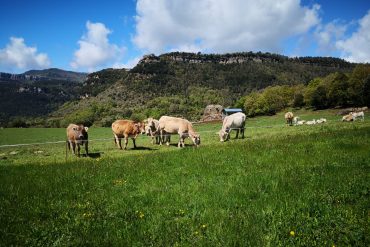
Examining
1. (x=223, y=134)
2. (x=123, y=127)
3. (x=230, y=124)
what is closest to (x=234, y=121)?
(x=230, y=124)

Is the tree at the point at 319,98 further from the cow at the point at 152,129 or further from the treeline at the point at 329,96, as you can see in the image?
the cow at the point at 152,129

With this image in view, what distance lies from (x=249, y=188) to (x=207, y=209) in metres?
2.09

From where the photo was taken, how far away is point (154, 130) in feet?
104

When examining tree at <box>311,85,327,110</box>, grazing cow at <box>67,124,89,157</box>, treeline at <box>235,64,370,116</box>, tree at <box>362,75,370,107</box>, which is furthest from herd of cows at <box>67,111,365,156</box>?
tree at <box>311,85,327,110</box>

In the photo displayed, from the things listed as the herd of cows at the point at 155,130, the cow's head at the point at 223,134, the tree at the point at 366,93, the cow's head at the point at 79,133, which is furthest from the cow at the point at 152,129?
the tree at the point at 366,93

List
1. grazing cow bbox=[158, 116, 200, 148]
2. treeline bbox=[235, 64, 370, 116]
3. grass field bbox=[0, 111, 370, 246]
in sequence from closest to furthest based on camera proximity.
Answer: grass field bbox=[0, 111, 370, 246] < grazing cow bbox=[158, 116, 200, 148] < treeline bbox=[235, 64, 370, 116]

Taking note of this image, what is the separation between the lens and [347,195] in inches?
323

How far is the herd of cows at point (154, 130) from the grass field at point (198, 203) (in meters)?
10.1

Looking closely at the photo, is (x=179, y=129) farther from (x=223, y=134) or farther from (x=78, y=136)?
(x=78, y=136)

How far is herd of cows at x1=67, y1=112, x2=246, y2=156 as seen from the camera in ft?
78.1

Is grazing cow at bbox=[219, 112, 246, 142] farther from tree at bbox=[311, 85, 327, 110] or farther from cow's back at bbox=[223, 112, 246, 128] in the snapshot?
tree at bbox=[311, 85, 327, 110]

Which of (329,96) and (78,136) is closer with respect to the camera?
(78,136)

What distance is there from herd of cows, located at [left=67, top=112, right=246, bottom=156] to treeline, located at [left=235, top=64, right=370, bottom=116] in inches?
2274

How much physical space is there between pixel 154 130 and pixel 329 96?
6813 cm
